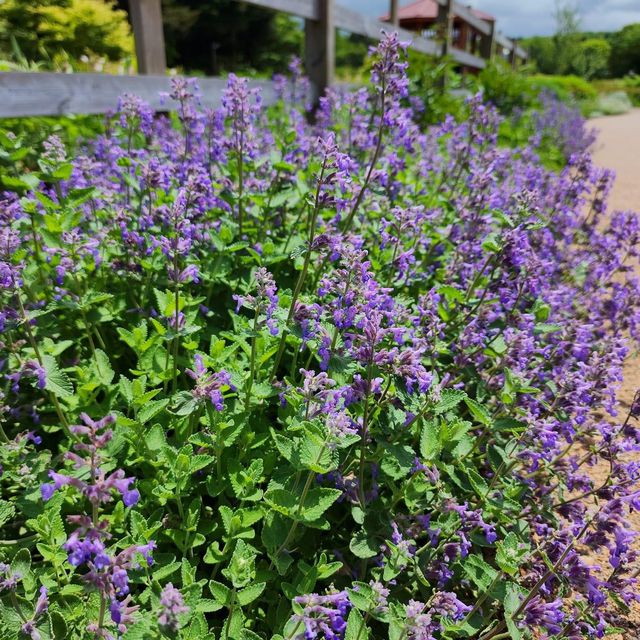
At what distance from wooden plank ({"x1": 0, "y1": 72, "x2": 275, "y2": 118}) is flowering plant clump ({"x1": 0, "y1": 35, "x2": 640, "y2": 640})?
1.31 metres

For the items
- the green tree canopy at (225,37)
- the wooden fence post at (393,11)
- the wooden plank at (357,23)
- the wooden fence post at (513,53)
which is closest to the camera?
the wooden plank at (357,23)

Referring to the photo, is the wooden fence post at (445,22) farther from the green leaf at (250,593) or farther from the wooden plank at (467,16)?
the green leaf at (250,593)

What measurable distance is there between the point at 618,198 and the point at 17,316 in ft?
35.7

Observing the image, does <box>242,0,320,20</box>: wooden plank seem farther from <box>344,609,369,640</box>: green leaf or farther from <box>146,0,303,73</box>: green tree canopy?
<box>146,0,303,73</box>: green tree canopy

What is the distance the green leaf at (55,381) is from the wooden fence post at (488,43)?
2219 centimetres

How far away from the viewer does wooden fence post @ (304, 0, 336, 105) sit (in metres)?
8.02

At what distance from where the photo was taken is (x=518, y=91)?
14516 millimetres

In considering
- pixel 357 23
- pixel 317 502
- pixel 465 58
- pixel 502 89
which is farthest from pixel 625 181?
pixel 317 502

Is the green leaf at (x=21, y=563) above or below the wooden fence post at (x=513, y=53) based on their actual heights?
below

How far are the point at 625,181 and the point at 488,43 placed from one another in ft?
39.4

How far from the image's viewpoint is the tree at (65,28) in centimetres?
1550

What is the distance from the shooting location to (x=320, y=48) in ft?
26.8

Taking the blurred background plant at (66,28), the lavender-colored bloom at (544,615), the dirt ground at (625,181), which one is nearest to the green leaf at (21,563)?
the lavender-colored bloom at (544,615)

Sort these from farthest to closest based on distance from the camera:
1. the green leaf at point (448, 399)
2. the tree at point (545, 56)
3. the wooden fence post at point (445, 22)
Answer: the tree at point (545, 56)
the wooden fence post at point (445, 22)
the green leaf at point (448, 399)
